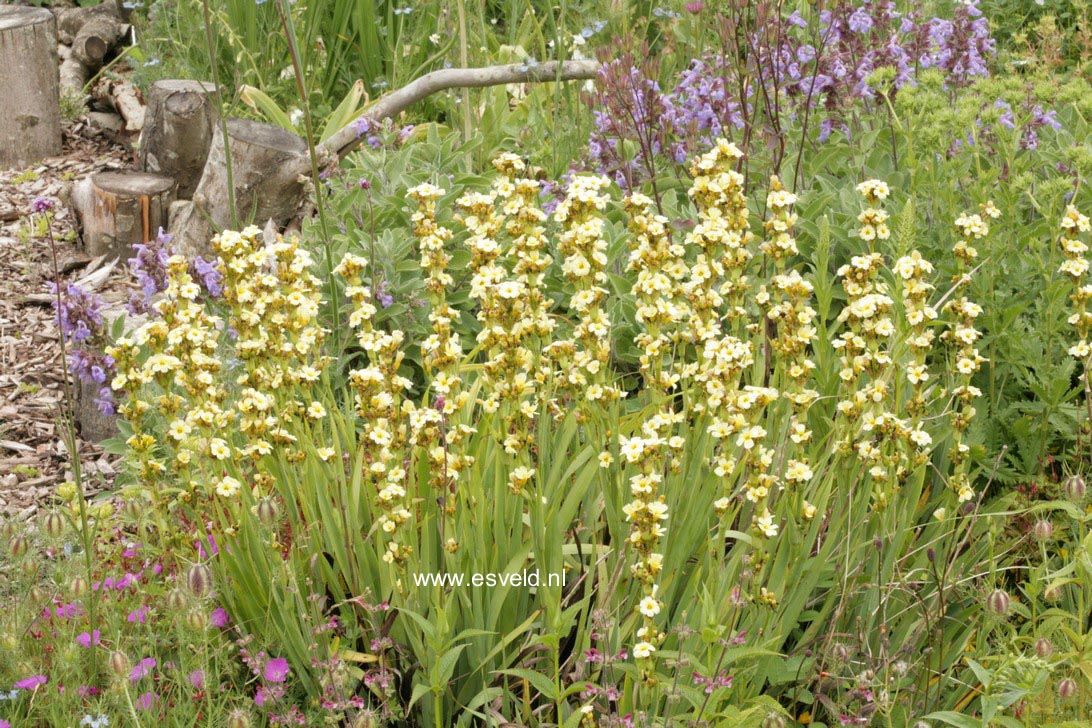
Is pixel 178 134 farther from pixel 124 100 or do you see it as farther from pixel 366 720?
pixel 366 720

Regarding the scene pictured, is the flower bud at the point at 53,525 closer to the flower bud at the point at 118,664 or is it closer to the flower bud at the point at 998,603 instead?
the flower bud at the point at 118,664

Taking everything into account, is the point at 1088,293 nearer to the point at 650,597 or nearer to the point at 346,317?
the point at 650,597

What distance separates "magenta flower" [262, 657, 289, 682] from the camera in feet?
7.16

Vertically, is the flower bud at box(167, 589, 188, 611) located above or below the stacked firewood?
below

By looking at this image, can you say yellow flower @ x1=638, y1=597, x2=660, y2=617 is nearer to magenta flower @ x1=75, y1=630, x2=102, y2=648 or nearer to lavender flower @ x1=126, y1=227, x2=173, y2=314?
magenta flower @ x1=75, y1=630, x2=102, y2=648

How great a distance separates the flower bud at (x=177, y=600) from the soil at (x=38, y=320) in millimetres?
990

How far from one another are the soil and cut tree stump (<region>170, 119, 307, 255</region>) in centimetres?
36

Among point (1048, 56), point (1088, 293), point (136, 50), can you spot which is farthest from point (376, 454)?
point (136, 50)

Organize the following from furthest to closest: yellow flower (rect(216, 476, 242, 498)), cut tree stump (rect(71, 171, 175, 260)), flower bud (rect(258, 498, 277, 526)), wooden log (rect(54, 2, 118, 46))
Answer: wooden log (rect(54, 2, 118, 46))
cut tree stump (rect(71, 171, 175, 260))
yellow flower (rect(216, 476, 242, 498))
flower bud (rect(258, 498, 277, 526))

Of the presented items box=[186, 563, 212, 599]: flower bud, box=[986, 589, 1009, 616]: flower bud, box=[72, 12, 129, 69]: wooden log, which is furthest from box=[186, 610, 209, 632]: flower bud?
box=[72, 12, 129, 69]: wooden log

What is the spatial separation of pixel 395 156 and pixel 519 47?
1.59 m

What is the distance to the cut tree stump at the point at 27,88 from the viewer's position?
550 centimetres

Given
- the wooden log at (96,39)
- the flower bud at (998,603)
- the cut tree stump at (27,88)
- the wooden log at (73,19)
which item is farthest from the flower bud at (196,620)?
the wooden log at (73,19)

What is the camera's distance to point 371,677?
2059 mm
